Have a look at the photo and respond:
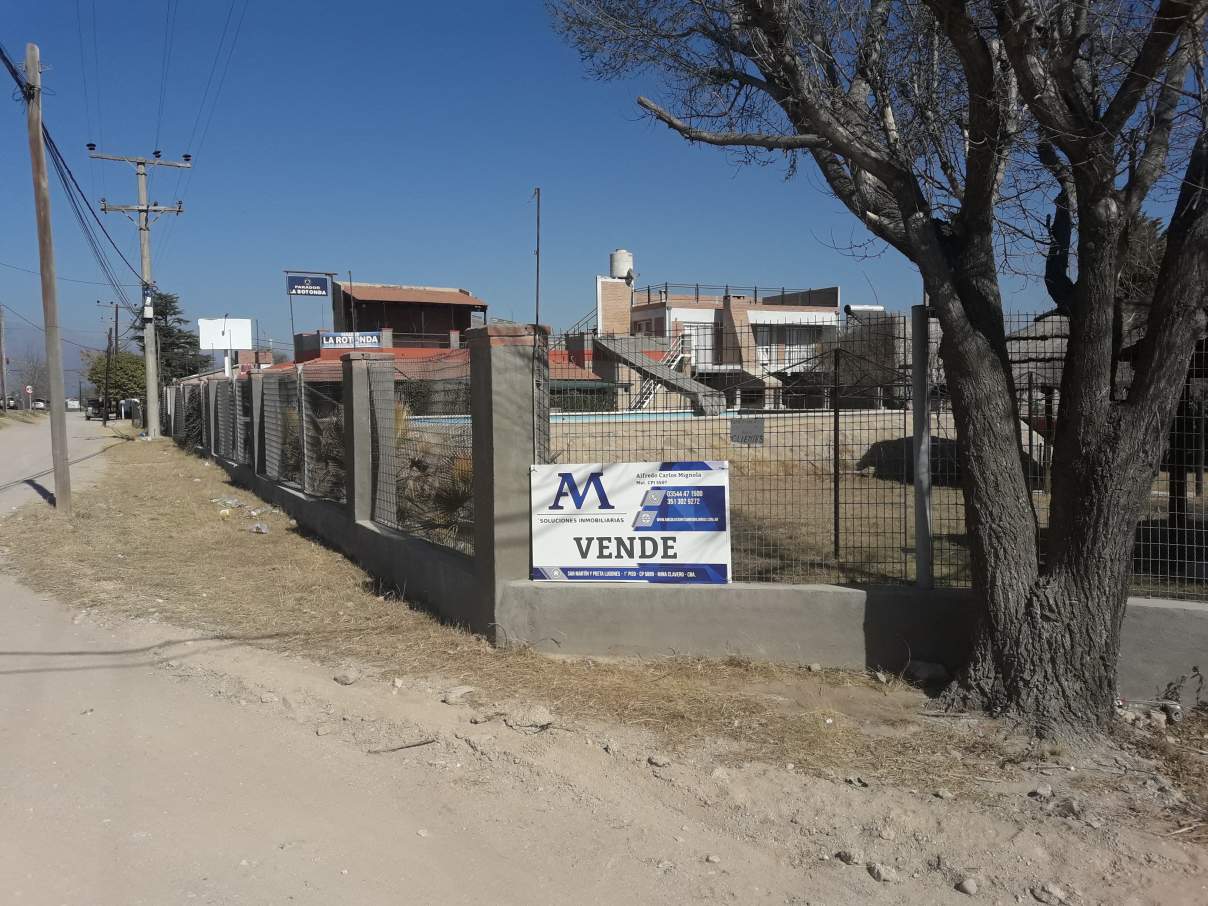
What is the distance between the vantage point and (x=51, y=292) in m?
12.8

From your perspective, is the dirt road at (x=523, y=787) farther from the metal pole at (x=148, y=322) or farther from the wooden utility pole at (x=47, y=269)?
the metal pole at (x=148, y=322)

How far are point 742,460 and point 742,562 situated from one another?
2.84 feet

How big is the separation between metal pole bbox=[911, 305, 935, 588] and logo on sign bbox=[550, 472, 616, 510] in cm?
199

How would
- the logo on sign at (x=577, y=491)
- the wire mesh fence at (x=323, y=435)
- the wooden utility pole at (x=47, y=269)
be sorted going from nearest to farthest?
the logo on sign at (x=577, y=491), the wire mesh fence at (x=323, y=435), the wooden utility pole at (x=47, y=269)

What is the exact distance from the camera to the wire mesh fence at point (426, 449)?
25.3ft

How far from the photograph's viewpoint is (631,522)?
6.25 m

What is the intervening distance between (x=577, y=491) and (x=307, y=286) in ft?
149

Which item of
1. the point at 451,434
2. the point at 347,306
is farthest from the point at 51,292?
the point at 347,306

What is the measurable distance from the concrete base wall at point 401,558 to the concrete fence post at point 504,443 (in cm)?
38

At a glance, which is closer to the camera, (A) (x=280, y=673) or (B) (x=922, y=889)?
(B) (x=922, y=889)

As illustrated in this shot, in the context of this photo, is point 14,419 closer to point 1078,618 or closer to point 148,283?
point 148,283

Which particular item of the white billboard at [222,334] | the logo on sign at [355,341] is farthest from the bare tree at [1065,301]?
the logo on sign at [355,341]

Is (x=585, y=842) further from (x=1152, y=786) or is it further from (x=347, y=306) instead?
(x=347, y=306)

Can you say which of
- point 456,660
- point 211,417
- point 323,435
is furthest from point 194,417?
point 456,660
